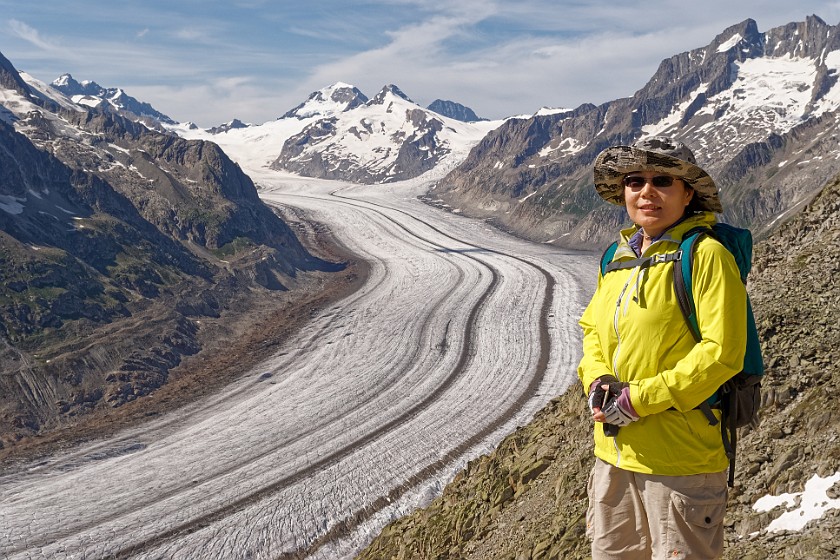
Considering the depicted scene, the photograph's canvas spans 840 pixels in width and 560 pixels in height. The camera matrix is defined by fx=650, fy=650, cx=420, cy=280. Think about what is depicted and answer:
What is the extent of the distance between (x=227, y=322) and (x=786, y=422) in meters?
42.1

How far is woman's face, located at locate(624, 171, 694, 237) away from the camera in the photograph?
4.76m

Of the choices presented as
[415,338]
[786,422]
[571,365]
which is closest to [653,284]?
[786,422]

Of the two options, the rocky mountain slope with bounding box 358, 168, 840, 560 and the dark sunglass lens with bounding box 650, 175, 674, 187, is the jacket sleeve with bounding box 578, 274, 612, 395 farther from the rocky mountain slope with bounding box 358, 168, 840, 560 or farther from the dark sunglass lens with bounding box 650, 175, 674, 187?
the rocky mountain slope with bounding box 358, 168, 840, 560

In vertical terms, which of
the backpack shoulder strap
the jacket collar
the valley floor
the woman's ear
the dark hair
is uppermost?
the woman's ear

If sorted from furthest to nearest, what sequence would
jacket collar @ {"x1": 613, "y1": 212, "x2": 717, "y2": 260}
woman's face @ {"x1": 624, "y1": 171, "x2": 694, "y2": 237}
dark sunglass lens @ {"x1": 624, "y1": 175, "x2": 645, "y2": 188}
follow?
1. dark sunglass lens @ {"x1": 624, "y1": 175, "x2": 645, "y2": 188}
2. woman's face @ {"x1": 624, "y1": 171, "x2": 694, "y2": 237}
3. jacket collar @ {"x1": 613, "y1": 212, "x2": 717, "y2": 260}

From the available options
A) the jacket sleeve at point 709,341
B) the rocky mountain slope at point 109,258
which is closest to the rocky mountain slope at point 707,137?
the rocky mountain slope at point 109,258

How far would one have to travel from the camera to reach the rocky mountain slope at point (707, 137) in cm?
7631

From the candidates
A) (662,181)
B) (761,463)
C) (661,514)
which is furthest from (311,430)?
(662,181)

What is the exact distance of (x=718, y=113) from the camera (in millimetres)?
115562

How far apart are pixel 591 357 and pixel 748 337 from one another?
1.15 meters

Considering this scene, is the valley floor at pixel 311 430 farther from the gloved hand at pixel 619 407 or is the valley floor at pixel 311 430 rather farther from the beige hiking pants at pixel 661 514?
the gloved hand at pixel 619 407

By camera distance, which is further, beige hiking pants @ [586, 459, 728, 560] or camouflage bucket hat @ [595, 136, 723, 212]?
camouflage bucket hat @ [595, 136, 723, 212]

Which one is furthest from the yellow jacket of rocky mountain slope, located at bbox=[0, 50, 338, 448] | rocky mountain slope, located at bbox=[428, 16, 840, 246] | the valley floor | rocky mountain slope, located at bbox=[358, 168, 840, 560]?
rocky mountain slope, located at bbox=[428, 16, 840, 246]

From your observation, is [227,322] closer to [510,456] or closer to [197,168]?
[197,168]
